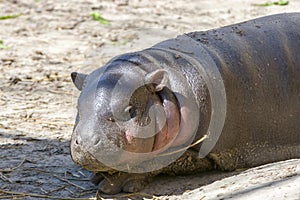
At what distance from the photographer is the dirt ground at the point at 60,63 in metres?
5.07

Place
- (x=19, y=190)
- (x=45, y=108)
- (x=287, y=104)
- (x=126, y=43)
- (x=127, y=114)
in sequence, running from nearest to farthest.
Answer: (x=127, y=114) < (x=19, y=190) < (x=287, y=104) < (x=45, y=108) < (x=126, y=43)

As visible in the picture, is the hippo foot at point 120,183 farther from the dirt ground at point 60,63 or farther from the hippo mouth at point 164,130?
the hippo mouth at point 164,130

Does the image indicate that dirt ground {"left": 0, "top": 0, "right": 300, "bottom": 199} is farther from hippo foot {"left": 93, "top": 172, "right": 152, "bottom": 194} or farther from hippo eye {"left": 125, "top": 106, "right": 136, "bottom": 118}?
hippo eye {"left": 125, "top": 106, "right": 136, "bottom": 118}

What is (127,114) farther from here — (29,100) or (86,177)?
(29,100)

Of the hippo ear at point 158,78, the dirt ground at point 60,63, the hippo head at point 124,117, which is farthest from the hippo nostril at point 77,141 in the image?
the hippo ear at point 158,78

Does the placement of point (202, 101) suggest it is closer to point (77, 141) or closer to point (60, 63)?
point (77, 141)

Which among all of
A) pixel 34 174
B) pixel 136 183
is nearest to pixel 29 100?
pixel 34 174

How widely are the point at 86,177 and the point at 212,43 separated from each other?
116cm

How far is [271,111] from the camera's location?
209 inches

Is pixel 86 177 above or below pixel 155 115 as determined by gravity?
below

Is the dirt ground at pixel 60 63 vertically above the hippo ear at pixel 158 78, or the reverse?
the hippo ear at pixel 158 78

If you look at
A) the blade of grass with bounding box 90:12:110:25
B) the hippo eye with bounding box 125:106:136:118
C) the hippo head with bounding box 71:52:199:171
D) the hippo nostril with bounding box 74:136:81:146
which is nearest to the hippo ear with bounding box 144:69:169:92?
the hippo head with bounding box 71:52:199:171

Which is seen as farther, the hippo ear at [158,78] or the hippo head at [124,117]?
the hippo ear at [158,78]

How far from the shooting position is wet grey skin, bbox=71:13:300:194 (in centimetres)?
469
